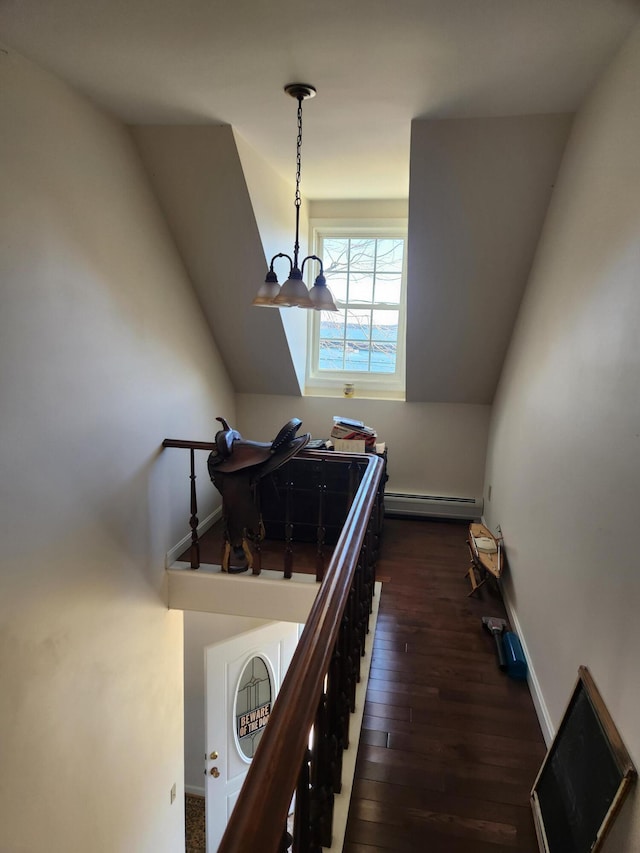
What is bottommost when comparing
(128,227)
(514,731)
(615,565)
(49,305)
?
(514,731)

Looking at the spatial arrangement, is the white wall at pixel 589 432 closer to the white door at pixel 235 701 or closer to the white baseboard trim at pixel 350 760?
the white baseboard trim at pixel 350 760

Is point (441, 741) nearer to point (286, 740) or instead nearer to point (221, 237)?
point (286, 740)

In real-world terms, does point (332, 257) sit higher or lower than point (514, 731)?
higher

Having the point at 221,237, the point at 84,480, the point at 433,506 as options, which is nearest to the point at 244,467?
the point at 84,480

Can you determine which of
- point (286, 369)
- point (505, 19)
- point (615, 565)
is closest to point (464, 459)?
point (286, 369)

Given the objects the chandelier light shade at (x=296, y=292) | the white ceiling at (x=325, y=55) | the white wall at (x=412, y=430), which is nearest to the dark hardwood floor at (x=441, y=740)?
the white wall at (x=412, y=430)

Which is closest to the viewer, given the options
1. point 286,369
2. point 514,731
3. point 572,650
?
point 572,650

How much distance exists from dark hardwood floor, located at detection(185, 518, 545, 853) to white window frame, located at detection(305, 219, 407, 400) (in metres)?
2.14

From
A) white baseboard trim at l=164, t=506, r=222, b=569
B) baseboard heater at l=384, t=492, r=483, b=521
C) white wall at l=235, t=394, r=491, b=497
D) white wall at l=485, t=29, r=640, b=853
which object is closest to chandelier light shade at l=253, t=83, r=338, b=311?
white wall at l=485, t=29, r=640, b=853

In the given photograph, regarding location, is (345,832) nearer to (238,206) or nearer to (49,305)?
(49,305)

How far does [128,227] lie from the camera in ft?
9.87

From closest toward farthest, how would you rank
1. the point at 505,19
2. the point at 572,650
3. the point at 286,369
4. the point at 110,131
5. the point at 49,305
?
the point at 505,19
the point at 572,650
the point at 49,305
the point at 110,131
the point at 286,369

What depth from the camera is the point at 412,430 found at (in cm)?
474

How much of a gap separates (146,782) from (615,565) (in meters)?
3.24
